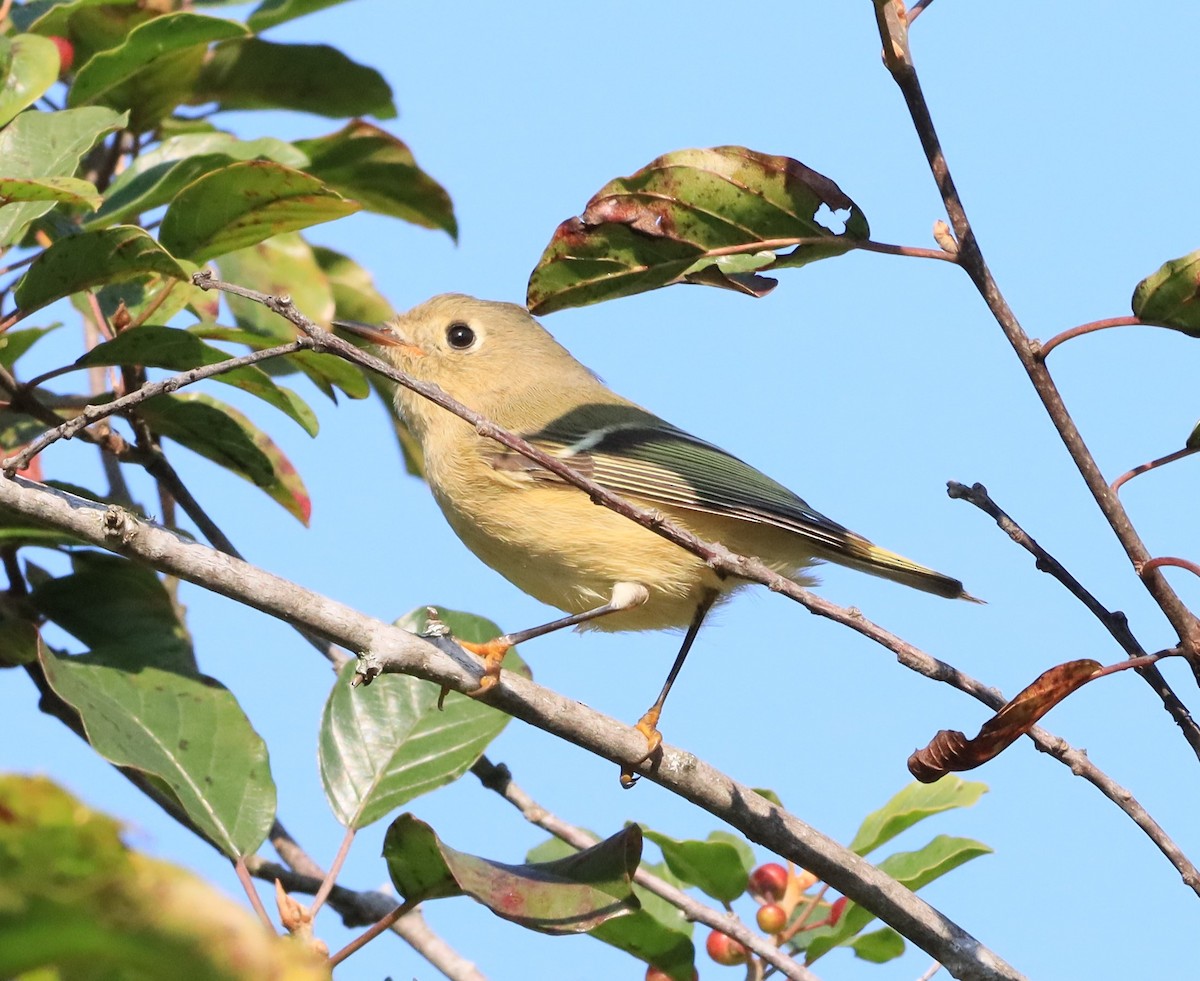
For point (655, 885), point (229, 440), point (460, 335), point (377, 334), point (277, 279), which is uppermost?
point (460, 335)

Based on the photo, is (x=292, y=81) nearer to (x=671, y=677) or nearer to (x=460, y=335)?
(x=460, y=335)

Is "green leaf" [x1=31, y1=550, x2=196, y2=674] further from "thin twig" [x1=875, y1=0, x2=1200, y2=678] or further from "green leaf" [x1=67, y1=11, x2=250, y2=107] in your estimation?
"thin twig" [x1=875, y1=0, x2=1200, y2=678]

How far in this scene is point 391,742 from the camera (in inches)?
101

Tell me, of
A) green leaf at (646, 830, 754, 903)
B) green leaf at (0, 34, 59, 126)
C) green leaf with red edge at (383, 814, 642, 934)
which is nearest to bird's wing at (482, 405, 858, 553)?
green leaf at (646, 830, 754, 903)

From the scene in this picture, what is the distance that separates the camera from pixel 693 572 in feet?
10.3

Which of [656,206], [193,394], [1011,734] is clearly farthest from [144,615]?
[1011,734]

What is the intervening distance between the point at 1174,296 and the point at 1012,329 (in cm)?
29

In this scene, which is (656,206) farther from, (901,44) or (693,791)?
(693,791)

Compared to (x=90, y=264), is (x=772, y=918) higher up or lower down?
lower down

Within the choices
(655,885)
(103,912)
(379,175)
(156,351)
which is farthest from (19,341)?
(103,912)

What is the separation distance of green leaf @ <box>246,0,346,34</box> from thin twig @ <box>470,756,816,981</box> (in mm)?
1738

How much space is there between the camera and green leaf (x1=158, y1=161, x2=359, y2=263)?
2.37 metres

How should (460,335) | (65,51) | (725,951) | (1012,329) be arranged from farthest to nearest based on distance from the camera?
(460,335)
(65,51)
(725,951)
(1012,329)

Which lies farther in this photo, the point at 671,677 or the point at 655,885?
the point at 671,677
